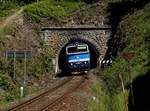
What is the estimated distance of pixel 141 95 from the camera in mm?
21734

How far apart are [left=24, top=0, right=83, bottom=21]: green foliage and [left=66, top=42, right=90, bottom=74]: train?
16.3 feet

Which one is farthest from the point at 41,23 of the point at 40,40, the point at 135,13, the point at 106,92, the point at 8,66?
the point at 106,92

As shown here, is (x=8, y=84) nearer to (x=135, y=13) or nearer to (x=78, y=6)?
(x=135, y=13)

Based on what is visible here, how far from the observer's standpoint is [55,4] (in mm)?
55469

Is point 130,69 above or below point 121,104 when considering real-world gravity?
above

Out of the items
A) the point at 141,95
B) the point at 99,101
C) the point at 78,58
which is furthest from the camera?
the point at 78,58

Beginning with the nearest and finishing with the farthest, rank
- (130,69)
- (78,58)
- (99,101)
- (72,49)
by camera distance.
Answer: (130,69) → (99,101) → (78,58) → (72,49)

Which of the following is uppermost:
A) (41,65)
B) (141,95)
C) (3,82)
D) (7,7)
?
(7,7)

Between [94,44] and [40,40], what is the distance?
20.7 ft

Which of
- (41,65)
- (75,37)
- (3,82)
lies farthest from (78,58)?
(3,82)

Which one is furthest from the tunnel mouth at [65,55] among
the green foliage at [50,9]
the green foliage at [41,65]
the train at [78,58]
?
the green foliage at [41,65]

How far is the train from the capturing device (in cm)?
4728

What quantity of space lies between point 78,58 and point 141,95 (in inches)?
1022

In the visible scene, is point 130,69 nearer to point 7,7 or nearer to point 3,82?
point 3,82
